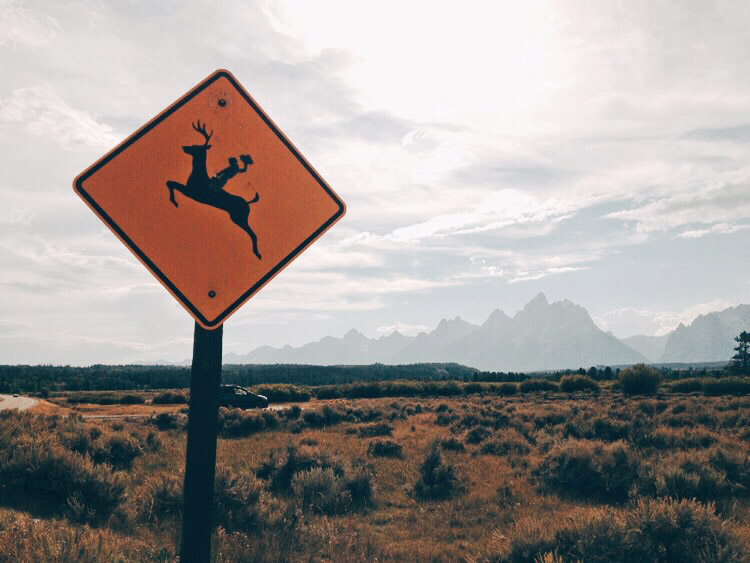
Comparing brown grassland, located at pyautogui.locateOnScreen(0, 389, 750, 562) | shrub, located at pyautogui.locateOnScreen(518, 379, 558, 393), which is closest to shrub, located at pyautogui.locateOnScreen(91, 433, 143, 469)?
brown grassland, located at pyautogui.locateOnScreen(0, 389, 750, 562)

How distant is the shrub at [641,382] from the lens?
51.5m

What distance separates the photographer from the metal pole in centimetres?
260

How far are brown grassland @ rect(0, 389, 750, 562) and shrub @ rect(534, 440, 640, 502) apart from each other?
4cm

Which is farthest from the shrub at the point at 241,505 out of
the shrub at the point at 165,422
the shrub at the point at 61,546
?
the shrub at the point at 165,422

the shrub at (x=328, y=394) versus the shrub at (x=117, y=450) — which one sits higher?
the shrub at (x=117, y=450)

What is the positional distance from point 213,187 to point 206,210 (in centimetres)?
14

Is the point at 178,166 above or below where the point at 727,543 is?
above

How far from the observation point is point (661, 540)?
20.7 ft

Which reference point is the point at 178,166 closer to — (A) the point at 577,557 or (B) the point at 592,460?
(A) the point at 577,557

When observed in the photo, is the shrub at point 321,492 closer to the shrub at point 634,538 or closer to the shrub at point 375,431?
the shrub at point 634,538

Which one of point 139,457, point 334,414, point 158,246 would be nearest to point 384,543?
point 158,246

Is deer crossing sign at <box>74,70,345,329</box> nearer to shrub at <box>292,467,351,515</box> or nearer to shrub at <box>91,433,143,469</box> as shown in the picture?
shrub at <box>292,467,351,515</box>

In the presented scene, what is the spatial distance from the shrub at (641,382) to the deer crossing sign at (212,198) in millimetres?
57399

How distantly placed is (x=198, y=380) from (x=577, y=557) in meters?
5.64
